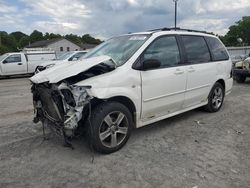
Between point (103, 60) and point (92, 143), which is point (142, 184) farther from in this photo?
point (103, 60)

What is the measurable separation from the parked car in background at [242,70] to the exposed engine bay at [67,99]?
835cm

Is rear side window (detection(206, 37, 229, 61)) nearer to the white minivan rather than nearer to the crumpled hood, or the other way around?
the white minivan

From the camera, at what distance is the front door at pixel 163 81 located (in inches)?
167

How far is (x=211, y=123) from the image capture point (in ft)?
17.4

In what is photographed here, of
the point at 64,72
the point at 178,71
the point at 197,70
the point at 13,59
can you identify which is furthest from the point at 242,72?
the point at 13,59

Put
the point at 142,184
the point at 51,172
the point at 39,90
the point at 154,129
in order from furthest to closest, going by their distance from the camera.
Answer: the point at 154,129 < the point at 39,90 < the point at 51,172 < the point at 142,184

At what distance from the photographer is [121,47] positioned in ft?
15.0

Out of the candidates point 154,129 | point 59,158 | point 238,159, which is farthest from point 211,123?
point 59,158

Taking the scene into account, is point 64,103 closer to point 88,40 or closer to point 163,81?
point 163,81

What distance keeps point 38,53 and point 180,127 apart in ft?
52.1

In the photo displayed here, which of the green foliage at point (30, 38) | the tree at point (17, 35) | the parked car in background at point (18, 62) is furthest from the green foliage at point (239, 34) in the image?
the tree at point (17, 35)

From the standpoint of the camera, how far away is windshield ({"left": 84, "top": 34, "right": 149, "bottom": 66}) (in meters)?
4.21

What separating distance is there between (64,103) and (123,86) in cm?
93

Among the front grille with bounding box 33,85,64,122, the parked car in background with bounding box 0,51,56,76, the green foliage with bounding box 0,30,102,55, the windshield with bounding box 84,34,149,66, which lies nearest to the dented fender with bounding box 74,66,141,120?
the windshield with bounding box 84,34,149,66
